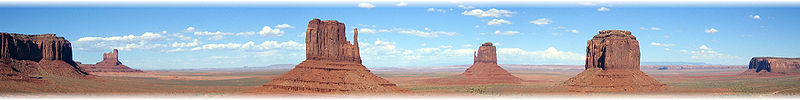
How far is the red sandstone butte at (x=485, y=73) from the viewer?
135475 mm

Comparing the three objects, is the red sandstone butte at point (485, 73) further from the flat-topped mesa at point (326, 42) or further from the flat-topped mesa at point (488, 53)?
the flat-topped mesa at point (326, 42)

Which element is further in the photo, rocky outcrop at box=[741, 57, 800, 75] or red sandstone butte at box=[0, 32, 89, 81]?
rocky outcrop at box=[741, 57, 800, 75]

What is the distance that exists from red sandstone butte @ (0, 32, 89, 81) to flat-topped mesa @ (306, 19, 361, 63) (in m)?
41.8

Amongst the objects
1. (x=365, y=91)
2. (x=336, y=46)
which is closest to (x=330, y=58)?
(x=336, y=46)

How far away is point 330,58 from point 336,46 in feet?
5.01

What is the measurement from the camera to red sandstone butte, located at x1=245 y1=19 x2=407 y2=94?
69562 mm

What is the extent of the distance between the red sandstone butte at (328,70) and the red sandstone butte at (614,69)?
2940cm

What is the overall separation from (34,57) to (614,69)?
94832mm

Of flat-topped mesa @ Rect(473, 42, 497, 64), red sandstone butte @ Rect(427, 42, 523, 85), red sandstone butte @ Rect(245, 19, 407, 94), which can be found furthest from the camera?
flat-topped mesa @ Rect(473, 42, 497, 64)

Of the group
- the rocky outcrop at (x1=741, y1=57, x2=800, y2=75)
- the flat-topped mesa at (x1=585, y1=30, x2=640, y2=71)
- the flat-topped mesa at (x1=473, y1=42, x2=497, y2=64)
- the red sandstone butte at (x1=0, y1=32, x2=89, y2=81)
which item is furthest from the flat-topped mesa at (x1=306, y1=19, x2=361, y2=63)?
the rocky outcrop at (x1=741, y1=57, x2=800, y2=75)

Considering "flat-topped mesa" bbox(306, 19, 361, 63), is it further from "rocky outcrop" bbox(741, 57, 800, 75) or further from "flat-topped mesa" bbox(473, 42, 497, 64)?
"rocky outcrop" bbox(741, 57, 800, 75)

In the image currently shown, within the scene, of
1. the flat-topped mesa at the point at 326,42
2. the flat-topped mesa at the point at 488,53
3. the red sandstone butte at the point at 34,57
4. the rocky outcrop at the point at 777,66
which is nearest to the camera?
the flat-topped mesa at the point at 326,42

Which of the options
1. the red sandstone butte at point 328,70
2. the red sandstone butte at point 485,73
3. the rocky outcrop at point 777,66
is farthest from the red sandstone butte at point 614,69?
the rocky outcrop at point 777,66

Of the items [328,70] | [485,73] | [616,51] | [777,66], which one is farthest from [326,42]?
[777,66]
